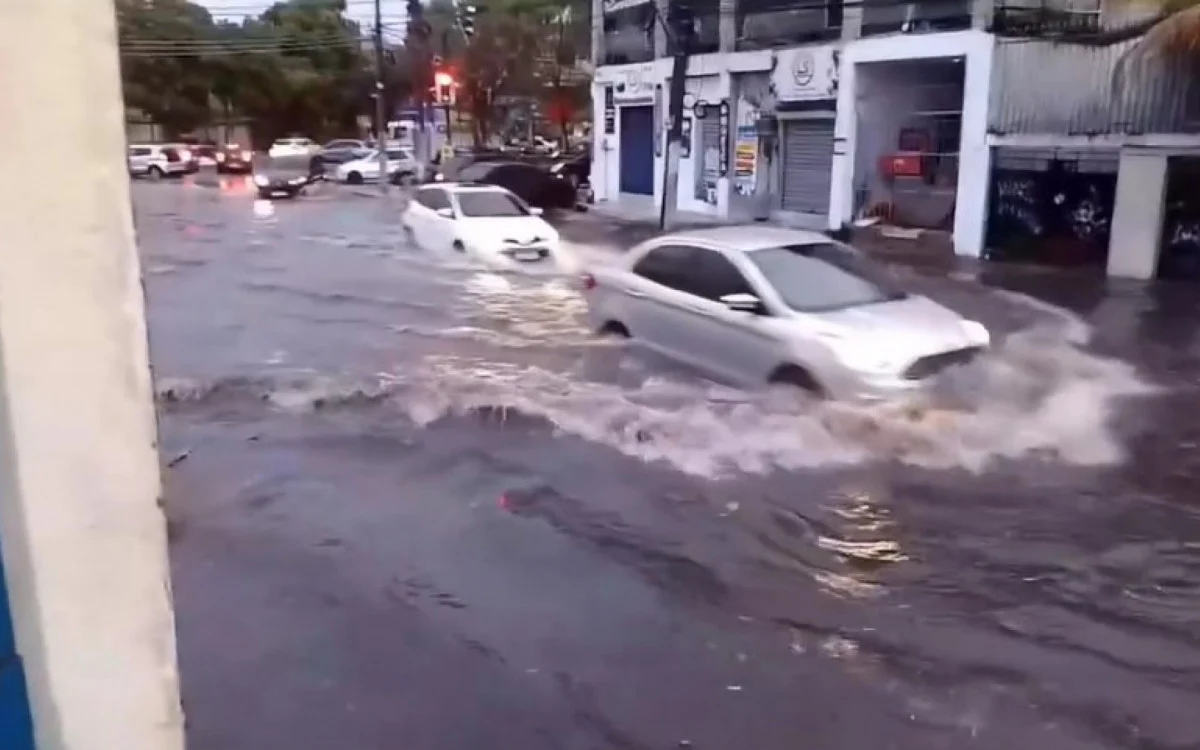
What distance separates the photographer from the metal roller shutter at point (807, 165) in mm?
27109

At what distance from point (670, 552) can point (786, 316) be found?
118 inches

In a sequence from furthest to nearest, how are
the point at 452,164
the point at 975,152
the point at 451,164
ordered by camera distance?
1. the point at 451,164
2. the point at 452,164
3. the point at 975,152

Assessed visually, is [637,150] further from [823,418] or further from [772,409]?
[823,418]

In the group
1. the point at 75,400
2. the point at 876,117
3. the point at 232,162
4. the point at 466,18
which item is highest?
the point at 466,18

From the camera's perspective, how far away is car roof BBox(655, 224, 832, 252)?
1025cm

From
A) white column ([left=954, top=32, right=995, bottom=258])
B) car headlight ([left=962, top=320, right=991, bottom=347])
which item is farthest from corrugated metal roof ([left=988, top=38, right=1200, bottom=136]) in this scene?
car headlight ([left=962, top=320, right=991, bottom=347])

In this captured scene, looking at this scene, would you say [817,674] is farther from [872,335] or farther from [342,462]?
[342,462]

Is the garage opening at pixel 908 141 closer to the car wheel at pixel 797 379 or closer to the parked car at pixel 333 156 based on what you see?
the car wheel at pixel 797 379

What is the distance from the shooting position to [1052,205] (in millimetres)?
20688

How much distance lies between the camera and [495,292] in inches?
686

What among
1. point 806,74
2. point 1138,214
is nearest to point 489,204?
point 806,74

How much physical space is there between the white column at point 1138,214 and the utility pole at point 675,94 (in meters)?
10.5

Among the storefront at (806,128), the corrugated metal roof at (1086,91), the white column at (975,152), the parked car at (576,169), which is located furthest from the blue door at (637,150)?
the corrugated metal roof at (1086,91)

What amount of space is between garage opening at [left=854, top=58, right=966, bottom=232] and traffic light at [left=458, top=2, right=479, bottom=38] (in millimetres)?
29373
